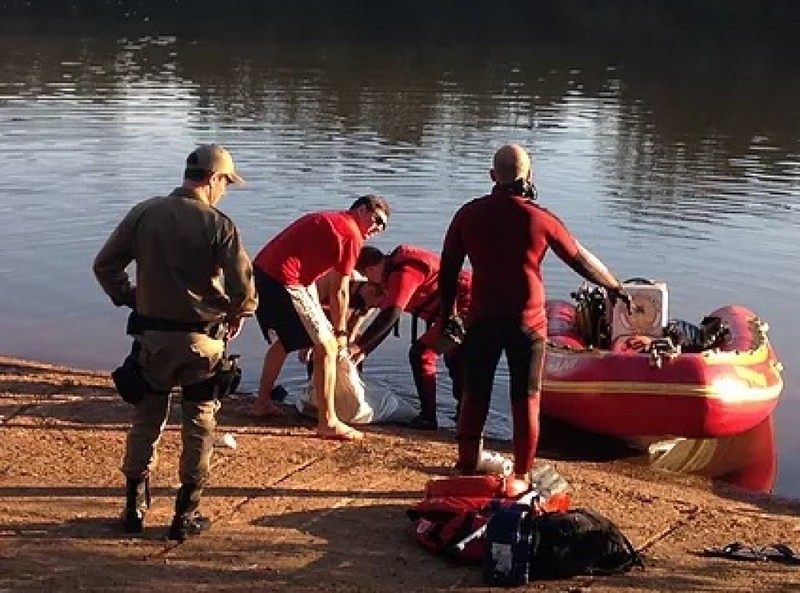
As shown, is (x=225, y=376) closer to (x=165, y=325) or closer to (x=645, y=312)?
(x=165, y=325)

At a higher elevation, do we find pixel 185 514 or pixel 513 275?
pixel 513 275

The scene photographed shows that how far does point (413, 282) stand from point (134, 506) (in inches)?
120

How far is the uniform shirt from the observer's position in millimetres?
6051

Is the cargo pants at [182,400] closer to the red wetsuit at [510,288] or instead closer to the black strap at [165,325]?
the black strap at [165,325]

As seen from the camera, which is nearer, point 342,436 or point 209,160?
point 209,160

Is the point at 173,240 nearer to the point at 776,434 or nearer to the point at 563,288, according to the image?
the point at 776,434

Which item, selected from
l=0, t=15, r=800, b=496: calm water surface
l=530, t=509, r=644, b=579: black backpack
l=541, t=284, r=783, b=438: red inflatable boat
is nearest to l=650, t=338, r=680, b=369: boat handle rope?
l=541, t=284, r=783, b=438: red inflatable boat

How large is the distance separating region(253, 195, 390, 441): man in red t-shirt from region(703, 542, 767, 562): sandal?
8.69 feet

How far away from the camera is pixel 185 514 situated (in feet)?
21.1

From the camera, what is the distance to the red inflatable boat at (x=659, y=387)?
9.48 m

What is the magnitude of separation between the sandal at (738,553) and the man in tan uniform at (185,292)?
7.90 ft

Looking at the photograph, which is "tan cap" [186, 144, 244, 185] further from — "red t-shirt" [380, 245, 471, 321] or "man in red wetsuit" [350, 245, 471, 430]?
"red t-shirt" [380, 245, 471, 321]

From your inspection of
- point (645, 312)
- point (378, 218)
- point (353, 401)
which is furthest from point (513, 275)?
point (645, 312)

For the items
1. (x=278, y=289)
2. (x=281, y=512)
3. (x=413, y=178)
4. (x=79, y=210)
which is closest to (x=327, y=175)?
(x=413, y=178)
